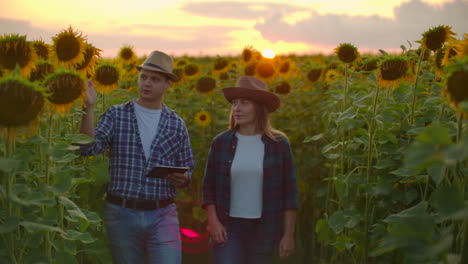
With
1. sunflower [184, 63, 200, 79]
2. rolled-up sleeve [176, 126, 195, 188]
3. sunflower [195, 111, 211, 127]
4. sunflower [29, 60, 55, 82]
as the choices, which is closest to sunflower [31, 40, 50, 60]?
sunflower [29, 60, 55, 82]

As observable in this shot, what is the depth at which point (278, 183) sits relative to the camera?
4.07 m

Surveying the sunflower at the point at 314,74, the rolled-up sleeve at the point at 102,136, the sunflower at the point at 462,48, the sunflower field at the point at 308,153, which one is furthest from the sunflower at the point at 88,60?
the sunflower at the point at 314,74

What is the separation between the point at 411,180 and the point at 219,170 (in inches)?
58.8

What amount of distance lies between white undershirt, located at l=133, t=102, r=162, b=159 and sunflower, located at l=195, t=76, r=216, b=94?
118 inches

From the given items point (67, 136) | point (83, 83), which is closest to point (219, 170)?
point (67, 136)

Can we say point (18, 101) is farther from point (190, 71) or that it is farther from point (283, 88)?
point (190, 71)

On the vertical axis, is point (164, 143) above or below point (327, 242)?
above

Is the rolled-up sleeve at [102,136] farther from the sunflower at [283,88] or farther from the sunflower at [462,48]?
the sunflower at [283,88]

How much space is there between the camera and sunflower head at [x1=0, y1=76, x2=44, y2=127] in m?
2.11

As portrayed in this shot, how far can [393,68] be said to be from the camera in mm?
3797

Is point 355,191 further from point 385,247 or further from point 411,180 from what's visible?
point 385,247

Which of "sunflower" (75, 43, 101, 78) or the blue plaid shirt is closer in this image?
"sunflower" (75, 43, 101, 78)

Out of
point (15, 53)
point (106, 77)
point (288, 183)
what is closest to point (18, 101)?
point (15, 53)

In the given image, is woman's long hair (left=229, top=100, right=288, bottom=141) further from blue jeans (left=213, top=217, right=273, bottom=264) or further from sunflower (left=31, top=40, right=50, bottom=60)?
sunflower (left=31, top=40, right=50, bottom=60)
